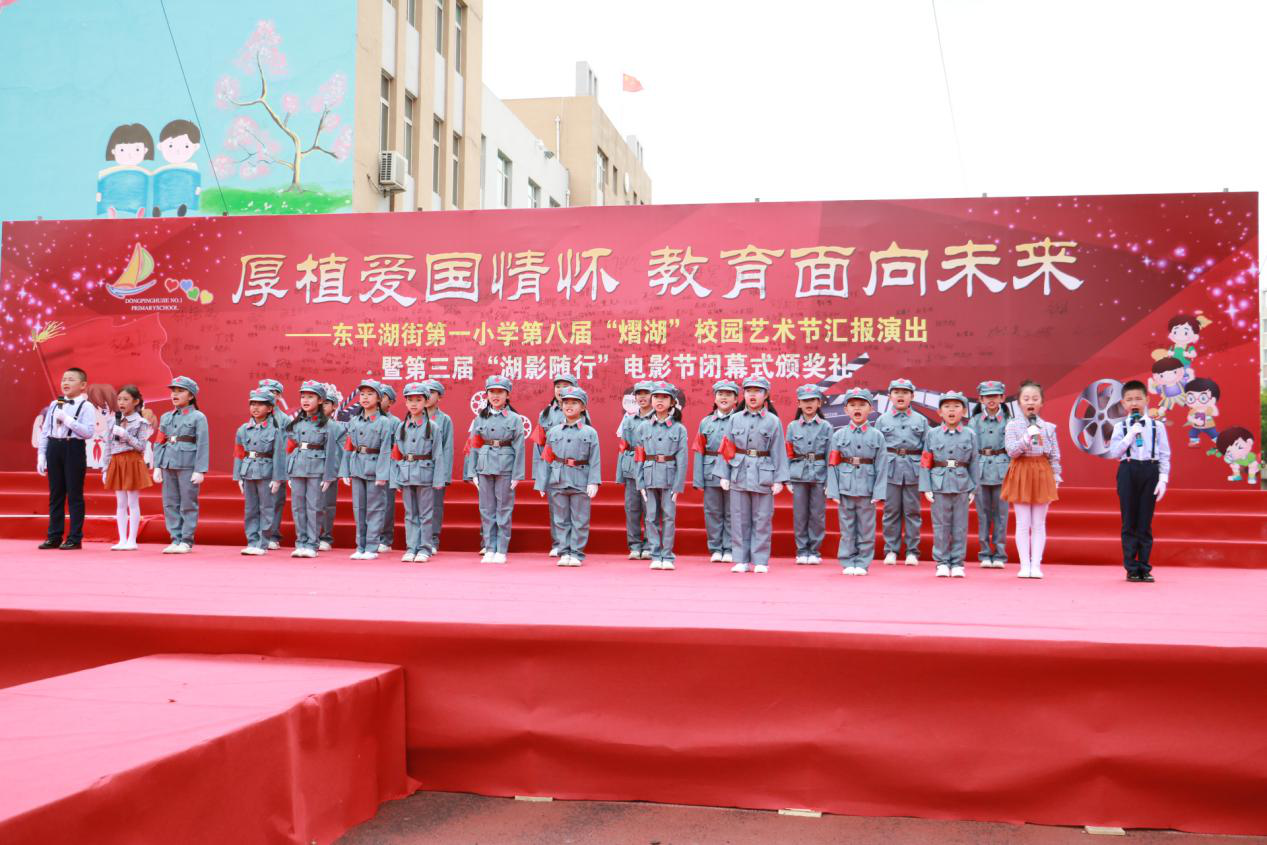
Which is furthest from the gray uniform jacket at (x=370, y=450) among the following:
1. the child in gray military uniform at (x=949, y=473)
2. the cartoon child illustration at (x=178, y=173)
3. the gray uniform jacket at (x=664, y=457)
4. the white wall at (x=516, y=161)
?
the white wall at (x=516, y=161)

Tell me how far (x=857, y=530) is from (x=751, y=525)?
29.7 inches

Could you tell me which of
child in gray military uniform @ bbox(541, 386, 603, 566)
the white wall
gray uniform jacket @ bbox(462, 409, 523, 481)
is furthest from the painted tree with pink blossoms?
child in gray military uniform @ bbox(541, 386, 603, 566)

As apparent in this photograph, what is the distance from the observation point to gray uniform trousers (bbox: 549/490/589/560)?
738cm

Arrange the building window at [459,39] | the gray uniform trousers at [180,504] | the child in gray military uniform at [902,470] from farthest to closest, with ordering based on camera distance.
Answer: the building window at [459,39] < the gray uniform trousers at [180,504] < the child in gray military uniform at [902,470]

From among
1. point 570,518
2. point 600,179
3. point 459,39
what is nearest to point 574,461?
point 570,518

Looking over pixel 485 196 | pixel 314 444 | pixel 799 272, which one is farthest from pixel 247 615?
pixel 485 196

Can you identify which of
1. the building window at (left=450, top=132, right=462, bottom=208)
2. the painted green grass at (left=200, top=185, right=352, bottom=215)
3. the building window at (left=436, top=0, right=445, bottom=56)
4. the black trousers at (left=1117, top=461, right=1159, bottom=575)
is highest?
the building window at (left=436, top=0, right=445, bottom=56)

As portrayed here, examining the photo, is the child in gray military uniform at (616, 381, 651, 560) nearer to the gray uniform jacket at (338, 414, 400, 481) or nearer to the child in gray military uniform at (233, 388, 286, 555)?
the gray uniform jacket at (338, 414, 400, 481)

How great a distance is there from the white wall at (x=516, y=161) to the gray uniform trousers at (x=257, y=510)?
1153 cm

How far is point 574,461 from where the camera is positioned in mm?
7387

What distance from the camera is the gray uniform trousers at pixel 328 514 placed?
333 inches

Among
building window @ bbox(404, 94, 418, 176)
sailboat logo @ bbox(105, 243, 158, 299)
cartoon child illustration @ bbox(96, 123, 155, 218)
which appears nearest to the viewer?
sailboat logo @ bbox(105, 243, 158, 299)

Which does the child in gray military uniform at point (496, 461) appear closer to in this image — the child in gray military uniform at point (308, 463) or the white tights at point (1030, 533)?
the child in gray military uniform at point (308, 463)

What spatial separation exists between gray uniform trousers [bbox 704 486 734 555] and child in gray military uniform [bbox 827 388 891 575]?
944mm
